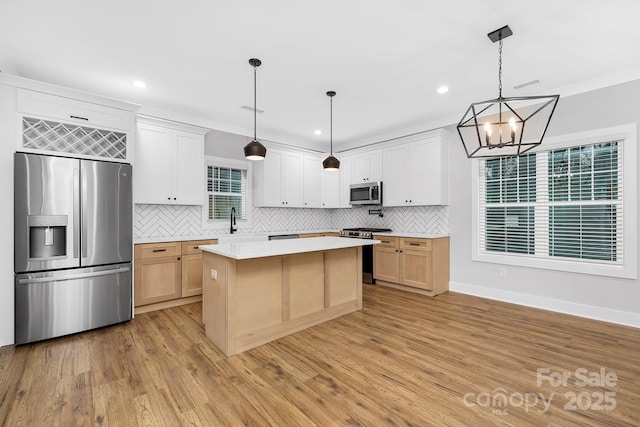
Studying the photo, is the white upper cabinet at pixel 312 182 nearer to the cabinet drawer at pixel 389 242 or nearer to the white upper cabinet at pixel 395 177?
the white upper cabinet at pixel 395 177

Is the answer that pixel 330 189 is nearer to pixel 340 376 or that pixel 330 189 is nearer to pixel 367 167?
pixel 367 167

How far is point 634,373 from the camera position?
2.34m

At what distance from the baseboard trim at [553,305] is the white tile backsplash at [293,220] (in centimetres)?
96

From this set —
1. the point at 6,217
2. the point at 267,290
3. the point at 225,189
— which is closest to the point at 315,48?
the point at 267,290

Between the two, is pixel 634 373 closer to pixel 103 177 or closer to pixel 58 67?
pixel 103 177

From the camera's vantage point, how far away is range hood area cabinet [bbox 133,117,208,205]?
3955 mm

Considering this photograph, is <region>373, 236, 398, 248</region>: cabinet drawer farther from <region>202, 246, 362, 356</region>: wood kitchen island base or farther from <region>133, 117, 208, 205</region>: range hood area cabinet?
<region>133, 117, 208, 205</region>: range hood area cabinet

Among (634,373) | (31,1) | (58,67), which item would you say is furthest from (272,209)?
(634,373)

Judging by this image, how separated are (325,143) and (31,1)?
4917mm

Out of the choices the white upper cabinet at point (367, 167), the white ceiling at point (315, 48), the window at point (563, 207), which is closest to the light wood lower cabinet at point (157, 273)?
the white ceiling at point (315, 48)

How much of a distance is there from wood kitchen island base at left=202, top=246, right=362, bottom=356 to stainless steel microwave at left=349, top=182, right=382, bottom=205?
80.5 inches

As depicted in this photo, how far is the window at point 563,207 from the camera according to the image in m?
3.39

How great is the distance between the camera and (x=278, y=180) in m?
5.54

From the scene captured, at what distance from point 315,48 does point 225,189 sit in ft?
10.1
